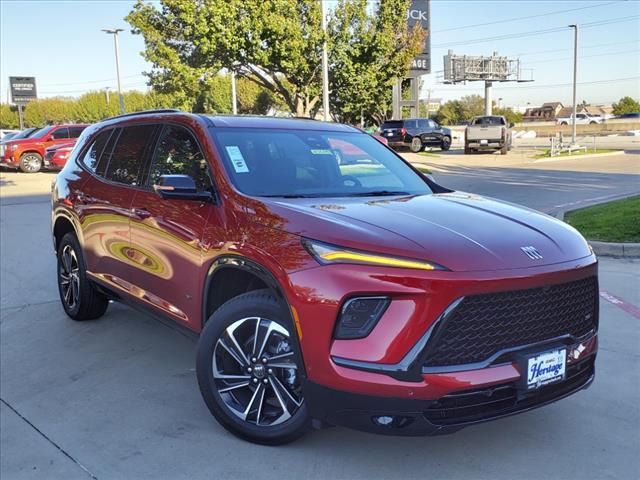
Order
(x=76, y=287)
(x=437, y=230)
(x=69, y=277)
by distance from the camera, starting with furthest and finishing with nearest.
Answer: (x=69, y=277)
(x=76, y=287)
(x=437, y=230)

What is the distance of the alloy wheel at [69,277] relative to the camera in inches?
214

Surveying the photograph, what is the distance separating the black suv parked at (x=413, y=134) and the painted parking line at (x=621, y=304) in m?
26.2

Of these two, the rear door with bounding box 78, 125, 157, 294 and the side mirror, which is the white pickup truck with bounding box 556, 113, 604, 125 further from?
the side mirror

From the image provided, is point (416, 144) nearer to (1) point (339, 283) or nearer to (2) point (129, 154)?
(2) point (129, 154)

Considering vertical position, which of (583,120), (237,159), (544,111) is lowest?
(237,159)

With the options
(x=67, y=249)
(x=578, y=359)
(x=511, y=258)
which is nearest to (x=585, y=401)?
(x=578, y=359)

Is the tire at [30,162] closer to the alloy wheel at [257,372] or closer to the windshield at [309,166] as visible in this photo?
the windshield at [309,166]

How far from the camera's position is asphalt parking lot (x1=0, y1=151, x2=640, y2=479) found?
305 centimetres

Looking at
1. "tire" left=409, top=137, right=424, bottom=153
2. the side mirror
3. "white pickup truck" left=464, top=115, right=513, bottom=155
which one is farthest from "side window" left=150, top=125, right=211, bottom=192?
"tire" left=409, top=137, right=424, bottom=153

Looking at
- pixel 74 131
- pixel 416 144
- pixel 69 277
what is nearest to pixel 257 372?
pixel 69 277

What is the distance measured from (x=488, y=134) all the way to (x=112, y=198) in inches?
1058

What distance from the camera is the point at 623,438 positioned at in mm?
3305

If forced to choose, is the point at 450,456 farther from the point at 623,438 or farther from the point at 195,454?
the point at 195,454

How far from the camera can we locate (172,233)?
380 centimetres
